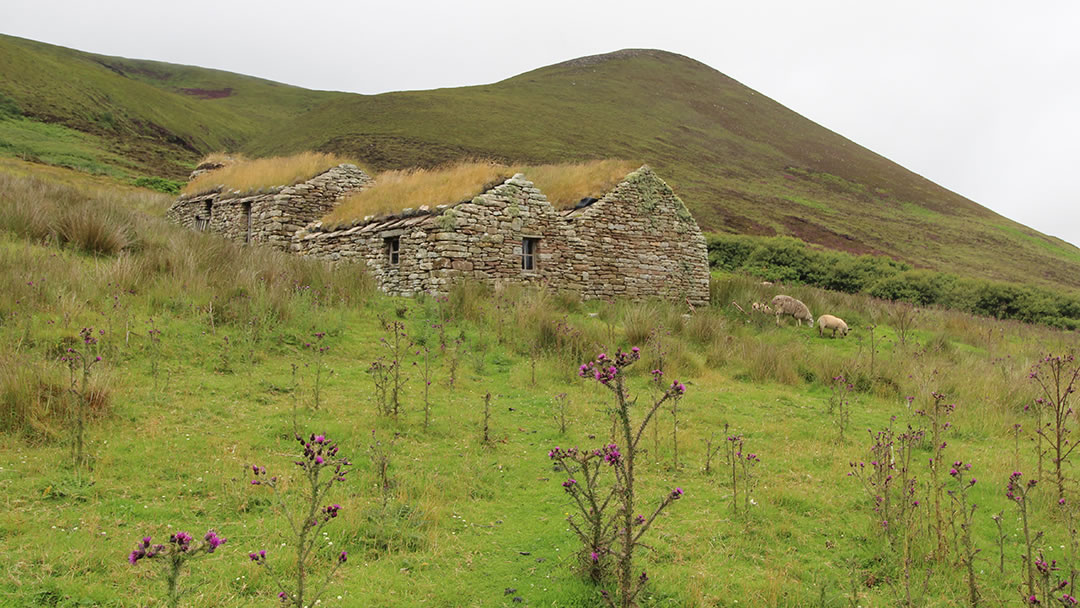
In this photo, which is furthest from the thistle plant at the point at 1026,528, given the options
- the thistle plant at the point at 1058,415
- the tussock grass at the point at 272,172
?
the tussock grass at the point at 272,172

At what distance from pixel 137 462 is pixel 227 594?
2.32 metres

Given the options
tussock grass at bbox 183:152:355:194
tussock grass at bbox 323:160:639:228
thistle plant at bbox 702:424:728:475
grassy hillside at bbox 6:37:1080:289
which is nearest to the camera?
thistle plant at bbox 702:424:728:475

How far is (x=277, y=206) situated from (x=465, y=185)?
7.32m

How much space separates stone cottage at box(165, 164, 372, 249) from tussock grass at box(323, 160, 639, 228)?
109 cm

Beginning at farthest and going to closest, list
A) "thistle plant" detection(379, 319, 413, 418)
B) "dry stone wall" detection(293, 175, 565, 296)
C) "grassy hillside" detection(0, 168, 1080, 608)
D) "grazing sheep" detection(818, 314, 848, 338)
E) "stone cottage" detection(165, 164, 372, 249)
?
"stone cottage" detection(165, 164, 372, 249), "grazing sheep" detection(818, 314, 848, 338), "dry stone wall" detection(293, 175, 565, 296), "thistle plant" detection(379, 319, 413, 418), "grassy hillside" detection(0, 168, 1080, 608)

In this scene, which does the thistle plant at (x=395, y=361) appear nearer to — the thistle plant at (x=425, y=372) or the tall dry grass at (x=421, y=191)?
the thistle plant at (x=425, y=372)

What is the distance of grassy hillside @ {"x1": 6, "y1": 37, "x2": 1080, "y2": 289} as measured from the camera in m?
41.8

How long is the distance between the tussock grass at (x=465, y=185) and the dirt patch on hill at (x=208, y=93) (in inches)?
4000

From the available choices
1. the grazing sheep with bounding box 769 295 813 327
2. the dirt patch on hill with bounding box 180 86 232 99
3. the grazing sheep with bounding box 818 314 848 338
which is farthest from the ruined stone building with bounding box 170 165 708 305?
the dirt patch on hill with bounding box 180 86 232 99

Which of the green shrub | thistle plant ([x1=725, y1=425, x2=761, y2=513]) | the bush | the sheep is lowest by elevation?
thistle plant ([x1=725, y1=425, x2=761, y2=513])

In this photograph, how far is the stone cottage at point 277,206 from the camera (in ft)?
64.8

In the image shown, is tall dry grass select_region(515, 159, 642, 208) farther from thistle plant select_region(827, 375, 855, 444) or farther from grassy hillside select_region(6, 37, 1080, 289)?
grassy hillside select_region(6, 37, 1080, 289)

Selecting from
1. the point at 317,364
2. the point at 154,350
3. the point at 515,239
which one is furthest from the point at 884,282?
the point at 154,350

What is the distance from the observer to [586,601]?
12.9 ft
